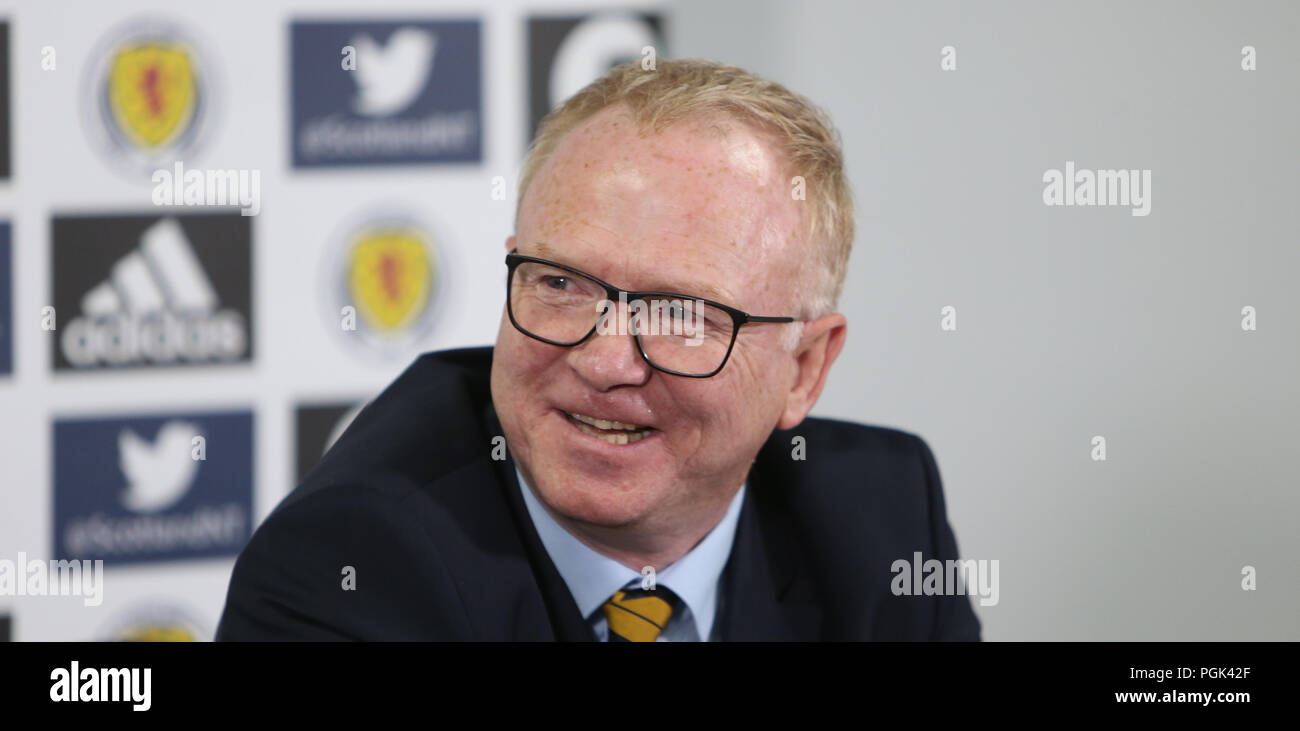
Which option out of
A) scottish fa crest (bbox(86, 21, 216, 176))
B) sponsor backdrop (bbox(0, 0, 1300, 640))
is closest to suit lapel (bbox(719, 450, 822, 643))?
sponsor backdrop (bbox(0, 0, 1300, 640))

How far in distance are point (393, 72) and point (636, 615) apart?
1.46 m

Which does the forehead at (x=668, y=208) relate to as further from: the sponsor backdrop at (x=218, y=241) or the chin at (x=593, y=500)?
the sponsor backdrop at (x=218, y=241)

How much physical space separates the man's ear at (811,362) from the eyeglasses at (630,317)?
125 millimetres

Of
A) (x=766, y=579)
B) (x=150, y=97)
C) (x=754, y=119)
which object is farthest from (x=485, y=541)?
(x=150, y=97)

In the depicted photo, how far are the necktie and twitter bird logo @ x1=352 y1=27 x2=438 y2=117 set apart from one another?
4.60 ft

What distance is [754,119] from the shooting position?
103cm

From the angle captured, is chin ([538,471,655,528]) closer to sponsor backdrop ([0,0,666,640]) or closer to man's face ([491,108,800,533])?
man's face ([491,108,800,533])

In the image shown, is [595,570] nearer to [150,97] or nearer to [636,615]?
[636,615]

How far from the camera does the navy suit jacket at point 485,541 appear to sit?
3.14 feet

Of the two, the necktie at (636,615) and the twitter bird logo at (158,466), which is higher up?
the twitter bird logo at (158,466)

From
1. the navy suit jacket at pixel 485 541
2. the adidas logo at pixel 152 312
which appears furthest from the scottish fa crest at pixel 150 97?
the navy suit jacket at pixel 485 541

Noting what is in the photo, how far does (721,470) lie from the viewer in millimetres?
1059

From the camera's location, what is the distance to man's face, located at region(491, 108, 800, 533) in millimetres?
960
